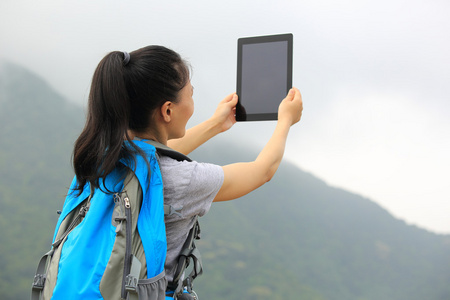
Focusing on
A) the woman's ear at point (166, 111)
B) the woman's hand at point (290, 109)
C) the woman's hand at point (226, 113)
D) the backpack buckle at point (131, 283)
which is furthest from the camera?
the woman's hand at point (226, 113)

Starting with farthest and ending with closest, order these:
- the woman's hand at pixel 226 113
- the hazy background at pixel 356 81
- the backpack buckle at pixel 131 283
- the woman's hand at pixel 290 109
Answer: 1. the hazy background at pixel 356 81
2. the woman's hand at pixel 226 113
3. the woman's hand at pixel 290 109
4. the backpack buckle at pixel 131 283

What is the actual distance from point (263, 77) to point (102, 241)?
0.53 m

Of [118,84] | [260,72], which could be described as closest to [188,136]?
[260,72]

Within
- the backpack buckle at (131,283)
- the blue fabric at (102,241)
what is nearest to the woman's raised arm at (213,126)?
the blue fabric at (102,241)

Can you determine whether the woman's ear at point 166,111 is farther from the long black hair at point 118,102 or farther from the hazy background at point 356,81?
the hazy background at point 356,81

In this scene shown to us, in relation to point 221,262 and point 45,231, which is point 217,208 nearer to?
point 221,262

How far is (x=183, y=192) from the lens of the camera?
30.3 inches

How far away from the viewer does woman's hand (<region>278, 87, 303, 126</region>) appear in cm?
97

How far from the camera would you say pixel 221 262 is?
233cm

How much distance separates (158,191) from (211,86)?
1.65 metres

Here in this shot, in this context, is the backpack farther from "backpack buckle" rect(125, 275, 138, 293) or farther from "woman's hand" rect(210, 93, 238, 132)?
"woman's hand" rect(210, 93, 238, 132)

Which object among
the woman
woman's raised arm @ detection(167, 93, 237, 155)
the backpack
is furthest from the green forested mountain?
the backpack

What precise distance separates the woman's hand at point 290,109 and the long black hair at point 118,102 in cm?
26

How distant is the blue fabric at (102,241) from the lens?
710 mm
